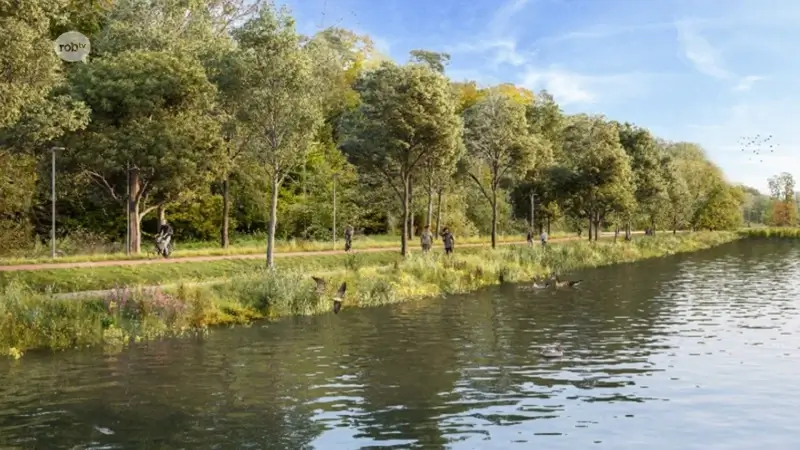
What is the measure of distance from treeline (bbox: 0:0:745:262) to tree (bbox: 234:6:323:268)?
0.29ft

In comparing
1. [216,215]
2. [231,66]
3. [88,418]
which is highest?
[231,66]

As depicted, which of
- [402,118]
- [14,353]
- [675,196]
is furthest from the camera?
[675,196]

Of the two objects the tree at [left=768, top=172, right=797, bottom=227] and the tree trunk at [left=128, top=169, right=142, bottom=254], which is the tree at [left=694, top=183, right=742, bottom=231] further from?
the tree trunk at [left=128, top=169, right=142, bottom=254]

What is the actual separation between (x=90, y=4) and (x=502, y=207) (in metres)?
50.9

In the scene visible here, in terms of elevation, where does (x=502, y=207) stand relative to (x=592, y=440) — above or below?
above

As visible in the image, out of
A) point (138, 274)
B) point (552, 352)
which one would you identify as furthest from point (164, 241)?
point (552, 352)

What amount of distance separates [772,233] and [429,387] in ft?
467

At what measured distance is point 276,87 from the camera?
122 feet

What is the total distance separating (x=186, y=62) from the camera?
147 ft

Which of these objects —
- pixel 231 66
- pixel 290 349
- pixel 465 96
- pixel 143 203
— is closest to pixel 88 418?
pixel 290 349

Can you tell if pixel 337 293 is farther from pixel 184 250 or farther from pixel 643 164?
pixel 643 164

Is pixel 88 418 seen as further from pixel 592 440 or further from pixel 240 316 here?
pixel 240 316

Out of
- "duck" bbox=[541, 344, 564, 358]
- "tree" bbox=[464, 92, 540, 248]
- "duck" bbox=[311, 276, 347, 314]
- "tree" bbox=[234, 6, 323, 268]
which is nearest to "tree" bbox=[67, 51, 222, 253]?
"tree" bbox=[234, 6, 323, 268]

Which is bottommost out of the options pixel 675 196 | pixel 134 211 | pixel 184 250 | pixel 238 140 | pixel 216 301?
pixel 216 301
